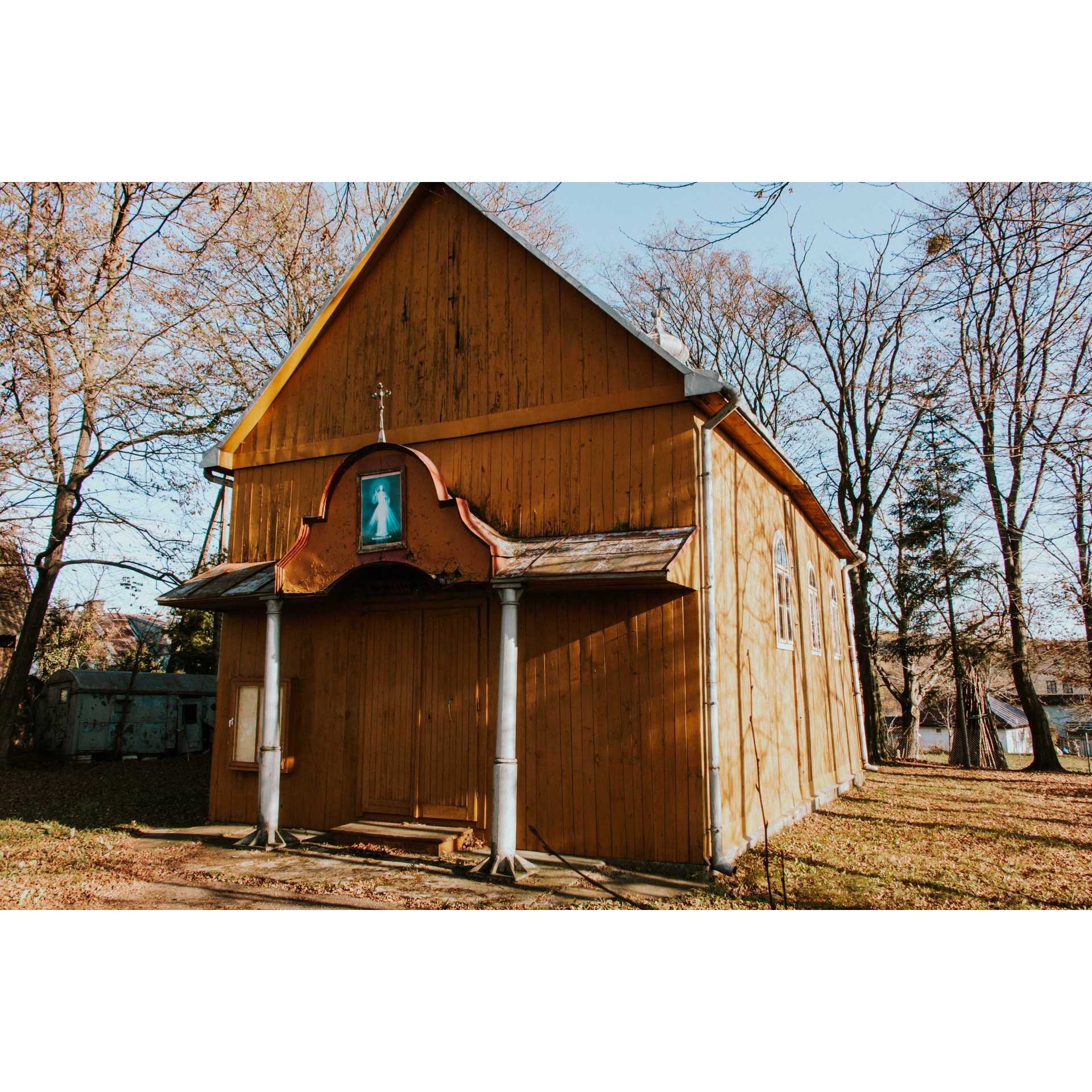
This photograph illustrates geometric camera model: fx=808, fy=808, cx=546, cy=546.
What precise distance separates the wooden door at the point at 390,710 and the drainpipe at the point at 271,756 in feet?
3.21

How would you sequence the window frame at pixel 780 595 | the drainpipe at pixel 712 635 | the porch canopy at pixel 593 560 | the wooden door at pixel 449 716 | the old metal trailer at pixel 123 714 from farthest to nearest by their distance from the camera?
the old metal trailer at pixel 123 714
the window frame at pixel 780 595
the wooden door at pixel 449 716
the drainpipe at pixel 712 635
the porch canopy at pixel 593 560

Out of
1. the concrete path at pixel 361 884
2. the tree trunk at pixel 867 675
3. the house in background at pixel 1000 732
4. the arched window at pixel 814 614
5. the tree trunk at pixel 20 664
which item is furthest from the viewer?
the house in background at pixel 1000 732

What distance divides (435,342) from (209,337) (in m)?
9.05

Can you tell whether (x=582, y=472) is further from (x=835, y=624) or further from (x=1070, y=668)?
(x=1070, y=668)

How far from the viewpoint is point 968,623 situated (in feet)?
73.1

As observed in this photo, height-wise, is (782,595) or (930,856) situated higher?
(782,595)

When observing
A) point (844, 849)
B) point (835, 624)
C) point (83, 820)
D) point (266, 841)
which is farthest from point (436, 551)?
point (835, 624)

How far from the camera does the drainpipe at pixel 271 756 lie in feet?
30.7

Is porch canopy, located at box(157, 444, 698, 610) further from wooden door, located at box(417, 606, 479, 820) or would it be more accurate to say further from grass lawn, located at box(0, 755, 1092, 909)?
grass lawn, located at box(0, 755, 1092, 909)

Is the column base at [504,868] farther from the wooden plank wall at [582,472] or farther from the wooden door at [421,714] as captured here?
the wooden plank wall at [582,472]

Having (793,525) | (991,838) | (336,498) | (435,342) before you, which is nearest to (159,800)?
(336,498)

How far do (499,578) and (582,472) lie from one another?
1694mm

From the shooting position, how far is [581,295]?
9.31 metres

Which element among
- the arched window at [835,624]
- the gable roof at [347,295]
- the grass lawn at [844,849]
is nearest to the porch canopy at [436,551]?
the gable roof at [347,295]
